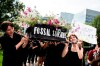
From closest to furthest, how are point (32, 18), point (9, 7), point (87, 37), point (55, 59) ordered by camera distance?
1. point (55, 59)
2. point (87, 37)
3. point (32, 18)
4. point (9, 7)

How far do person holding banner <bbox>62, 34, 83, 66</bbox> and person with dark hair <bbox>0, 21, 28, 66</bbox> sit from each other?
178cm

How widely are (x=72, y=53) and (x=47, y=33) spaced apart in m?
0.80

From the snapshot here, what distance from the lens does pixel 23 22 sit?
41.7ft

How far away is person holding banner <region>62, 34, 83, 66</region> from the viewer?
8.90 metres

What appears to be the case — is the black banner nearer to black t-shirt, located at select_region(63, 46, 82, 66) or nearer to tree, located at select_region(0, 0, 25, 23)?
black t-shirt, located at select_region(63, 46, 82, 66)

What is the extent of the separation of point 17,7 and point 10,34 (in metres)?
58.2

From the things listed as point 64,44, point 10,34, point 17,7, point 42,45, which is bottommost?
point 17,7

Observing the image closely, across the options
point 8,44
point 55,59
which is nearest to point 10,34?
point 8,44

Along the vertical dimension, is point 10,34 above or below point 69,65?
above

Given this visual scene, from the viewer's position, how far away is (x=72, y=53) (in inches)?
356

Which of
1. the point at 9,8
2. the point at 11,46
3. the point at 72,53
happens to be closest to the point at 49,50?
the point at 72,53

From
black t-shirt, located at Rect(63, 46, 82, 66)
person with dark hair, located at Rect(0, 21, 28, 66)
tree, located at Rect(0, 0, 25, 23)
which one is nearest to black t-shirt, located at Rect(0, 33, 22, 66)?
person with dark hair, located at Rect(0, 21, 28, 66)

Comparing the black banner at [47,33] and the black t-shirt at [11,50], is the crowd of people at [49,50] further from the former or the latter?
the black banner at [47,33]

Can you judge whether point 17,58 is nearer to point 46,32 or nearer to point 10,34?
point 10,34
